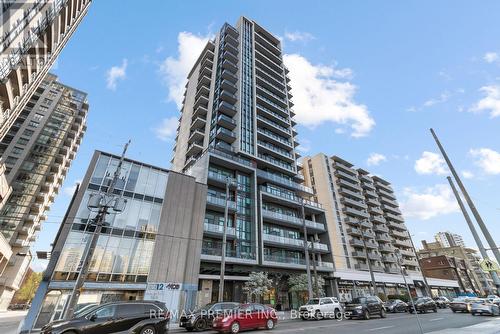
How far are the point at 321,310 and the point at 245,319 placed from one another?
32.9ft

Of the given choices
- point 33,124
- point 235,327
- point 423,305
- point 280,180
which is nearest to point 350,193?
point 280,180

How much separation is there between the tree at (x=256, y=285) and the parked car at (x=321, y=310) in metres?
7.86

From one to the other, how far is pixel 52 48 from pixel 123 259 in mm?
22097

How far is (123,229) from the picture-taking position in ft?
76.6

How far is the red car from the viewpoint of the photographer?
42.2 feet

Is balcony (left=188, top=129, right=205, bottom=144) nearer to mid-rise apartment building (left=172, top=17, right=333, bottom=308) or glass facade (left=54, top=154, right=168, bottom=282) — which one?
mid-rise apartment building (left=172, top=17, right=333, bottom=308)

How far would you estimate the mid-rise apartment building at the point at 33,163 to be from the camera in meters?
46.3

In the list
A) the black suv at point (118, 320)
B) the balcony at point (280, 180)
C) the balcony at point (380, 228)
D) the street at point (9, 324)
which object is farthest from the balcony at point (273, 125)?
the street at point (9, 324)

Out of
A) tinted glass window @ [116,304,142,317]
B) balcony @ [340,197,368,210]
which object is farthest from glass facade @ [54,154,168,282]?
balcony @ [340,197,368,210]

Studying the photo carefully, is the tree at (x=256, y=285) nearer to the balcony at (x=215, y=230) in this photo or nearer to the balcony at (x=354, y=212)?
the balcony at (x=215, y=230)

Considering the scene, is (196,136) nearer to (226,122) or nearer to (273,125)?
(226,122)

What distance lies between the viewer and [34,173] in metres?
52.5

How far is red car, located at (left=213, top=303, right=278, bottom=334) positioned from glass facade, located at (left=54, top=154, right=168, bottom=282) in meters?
12.8

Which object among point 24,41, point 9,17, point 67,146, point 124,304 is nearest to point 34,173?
point 67,146
